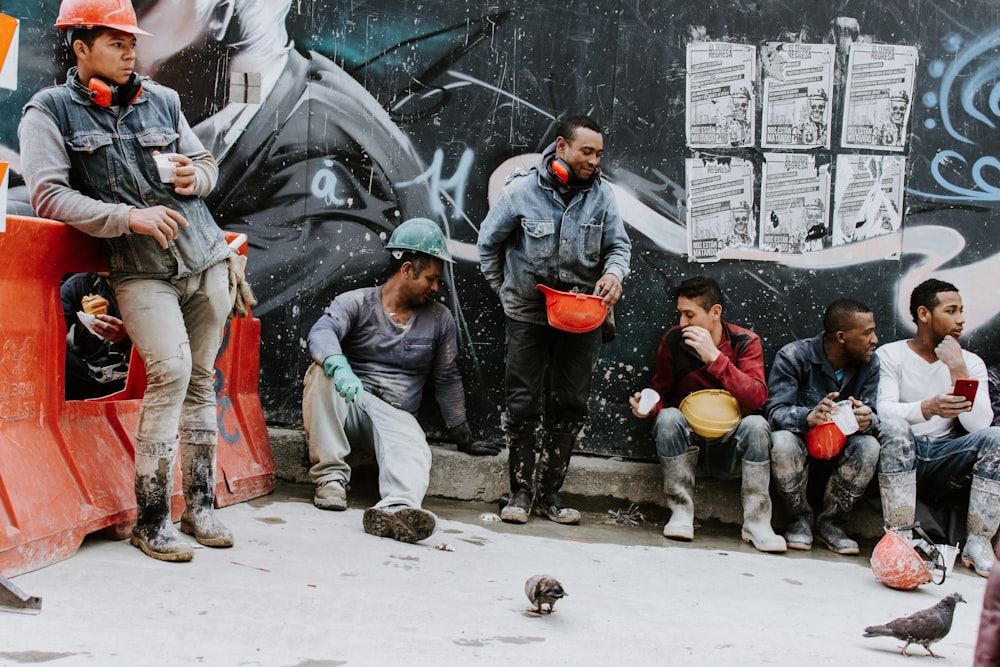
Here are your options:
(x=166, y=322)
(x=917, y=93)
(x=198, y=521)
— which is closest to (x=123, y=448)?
(x=198, y=521)

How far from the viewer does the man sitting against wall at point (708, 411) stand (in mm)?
5113

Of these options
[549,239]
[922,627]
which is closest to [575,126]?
[549,239]

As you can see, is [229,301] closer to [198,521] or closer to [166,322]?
[166,322]

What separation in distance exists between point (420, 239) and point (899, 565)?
2.79 metres

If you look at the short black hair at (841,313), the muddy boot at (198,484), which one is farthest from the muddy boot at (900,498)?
the muddy boot at (198,484)

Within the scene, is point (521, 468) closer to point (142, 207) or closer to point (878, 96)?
point (142, 207)

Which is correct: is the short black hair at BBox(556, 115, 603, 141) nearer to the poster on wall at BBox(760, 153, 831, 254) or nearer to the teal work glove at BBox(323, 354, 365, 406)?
the poster on wall at BBox(760, 153, 831, 254)

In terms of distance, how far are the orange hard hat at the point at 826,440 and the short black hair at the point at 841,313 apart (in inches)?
22.2

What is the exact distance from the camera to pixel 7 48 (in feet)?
10.6

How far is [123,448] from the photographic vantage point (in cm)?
426

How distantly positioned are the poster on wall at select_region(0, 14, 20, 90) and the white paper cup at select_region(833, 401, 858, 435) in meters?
3.92

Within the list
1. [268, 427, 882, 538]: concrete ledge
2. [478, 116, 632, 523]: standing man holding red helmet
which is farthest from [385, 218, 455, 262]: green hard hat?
[268, 427, 882, 538]: concrete ledge

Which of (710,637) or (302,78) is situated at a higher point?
(302,78)

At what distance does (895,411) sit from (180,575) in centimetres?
359
